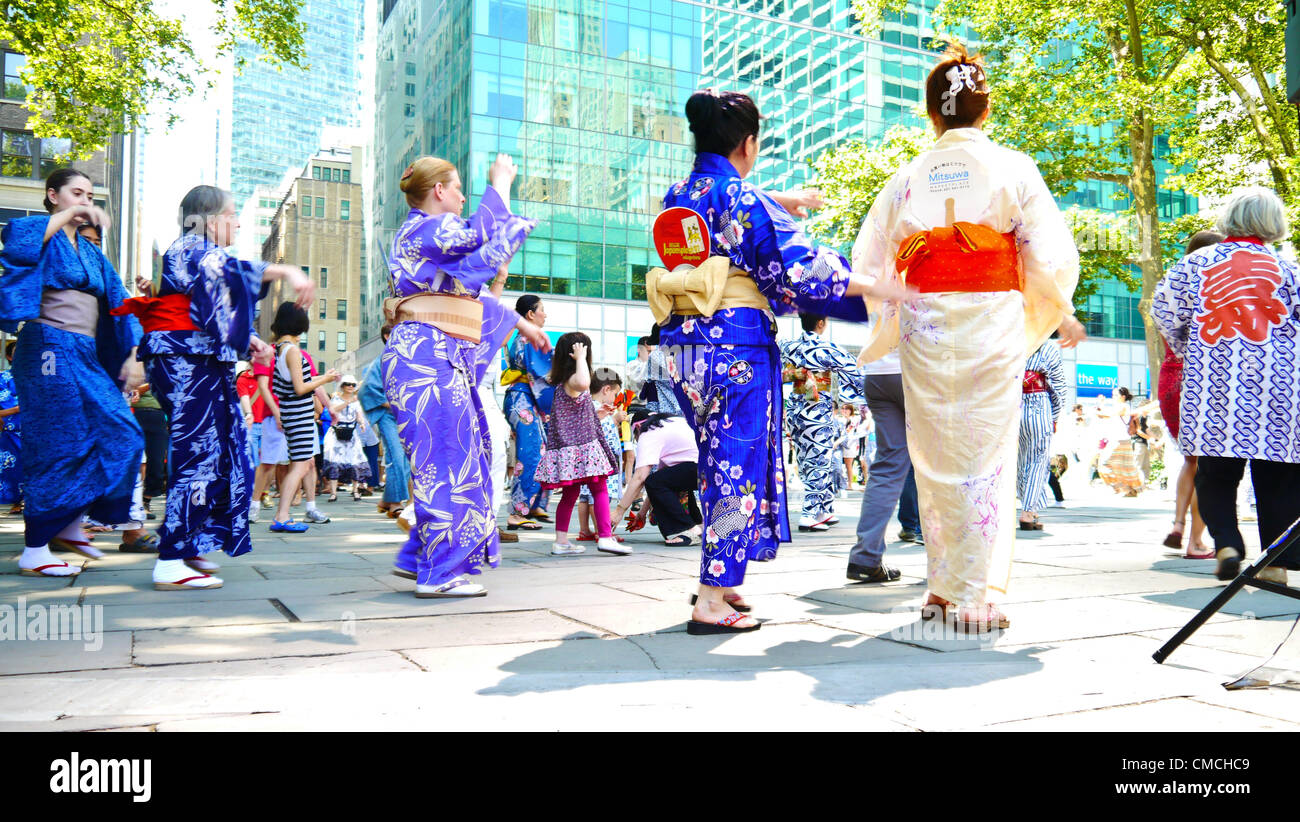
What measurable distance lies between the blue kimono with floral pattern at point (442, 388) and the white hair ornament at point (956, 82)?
1.82 m

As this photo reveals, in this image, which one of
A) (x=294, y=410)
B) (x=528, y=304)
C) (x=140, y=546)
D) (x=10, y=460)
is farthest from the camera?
(x=10, y=460)

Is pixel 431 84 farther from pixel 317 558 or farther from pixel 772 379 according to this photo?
pixel 772 379

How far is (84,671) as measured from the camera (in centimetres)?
279

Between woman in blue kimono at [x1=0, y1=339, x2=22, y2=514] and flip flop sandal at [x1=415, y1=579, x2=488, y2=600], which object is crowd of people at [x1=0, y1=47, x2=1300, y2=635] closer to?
flip flop sandal at [x1=415, y1=579, x2=488, y2=600]

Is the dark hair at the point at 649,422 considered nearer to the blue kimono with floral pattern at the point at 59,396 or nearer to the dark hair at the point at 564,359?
the dark hair at the point at 564,359

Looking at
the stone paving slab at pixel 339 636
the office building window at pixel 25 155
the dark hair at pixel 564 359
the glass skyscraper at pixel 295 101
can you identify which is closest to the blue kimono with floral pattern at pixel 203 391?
the stone paving slab at pixel 339 636

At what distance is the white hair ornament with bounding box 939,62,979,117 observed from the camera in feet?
11.9

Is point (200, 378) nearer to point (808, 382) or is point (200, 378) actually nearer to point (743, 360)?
point (743, 360)

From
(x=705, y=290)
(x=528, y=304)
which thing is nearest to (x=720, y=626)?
(x=705, y=290)

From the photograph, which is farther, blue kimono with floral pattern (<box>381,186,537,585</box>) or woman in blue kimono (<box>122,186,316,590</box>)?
woman in blue kimono (<box>122,186,316,590</box>)

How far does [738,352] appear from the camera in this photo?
3.52 meters

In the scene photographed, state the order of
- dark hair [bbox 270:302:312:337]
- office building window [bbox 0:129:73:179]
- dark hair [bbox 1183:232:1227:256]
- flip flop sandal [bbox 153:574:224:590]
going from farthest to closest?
office building window [bbox 0:129:73:179], dark hair [bbox 270:302:312:337], dark hair [bbox 1183:232:1227:256], flip flop sandal [bbox 153:574:224:590]

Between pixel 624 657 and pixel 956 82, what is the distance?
231 centimetres

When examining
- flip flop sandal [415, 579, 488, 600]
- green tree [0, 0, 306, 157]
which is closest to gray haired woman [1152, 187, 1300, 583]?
flip flop sandal [415, 579, 488, 600]
